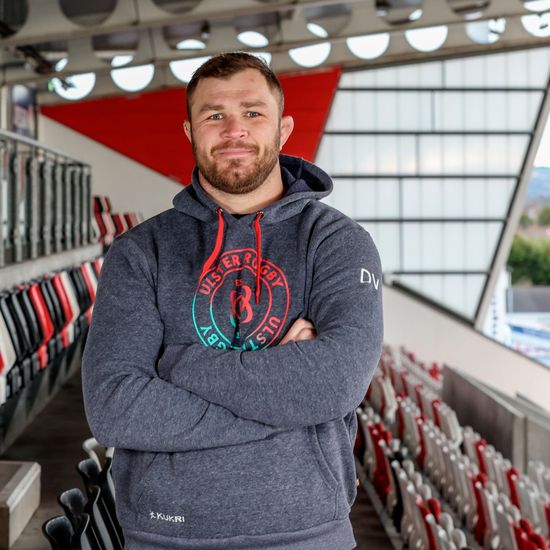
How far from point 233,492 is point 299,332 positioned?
1.01 ft

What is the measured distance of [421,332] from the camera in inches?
744

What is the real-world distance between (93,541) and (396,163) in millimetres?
16229

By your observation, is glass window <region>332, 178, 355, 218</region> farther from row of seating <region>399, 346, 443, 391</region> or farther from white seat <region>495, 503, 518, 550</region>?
white seat <region>495, 503, 518, 550</region>

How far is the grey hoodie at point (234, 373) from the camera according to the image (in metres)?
1.57

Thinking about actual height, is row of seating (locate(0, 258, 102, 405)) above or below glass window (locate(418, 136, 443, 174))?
below

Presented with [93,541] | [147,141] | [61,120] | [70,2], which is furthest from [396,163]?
[93,541]

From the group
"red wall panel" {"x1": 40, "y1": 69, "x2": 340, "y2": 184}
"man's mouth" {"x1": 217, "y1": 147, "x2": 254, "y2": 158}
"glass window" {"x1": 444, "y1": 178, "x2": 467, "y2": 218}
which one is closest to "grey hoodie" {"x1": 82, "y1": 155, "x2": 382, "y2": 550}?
"man's mouth" {"x1": 217, "y1": 147, "x2": 254, "y2": 158}

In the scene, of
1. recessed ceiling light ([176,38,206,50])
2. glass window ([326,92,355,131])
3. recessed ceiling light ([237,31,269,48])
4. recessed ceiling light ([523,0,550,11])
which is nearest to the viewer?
recessed ceiling light ([176,38,206,50])

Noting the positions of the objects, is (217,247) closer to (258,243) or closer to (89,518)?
(258,243)

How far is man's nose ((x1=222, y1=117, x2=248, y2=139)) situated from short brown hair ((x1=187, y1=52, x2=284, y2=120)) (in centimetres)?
9

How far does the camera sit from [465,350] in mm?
19141

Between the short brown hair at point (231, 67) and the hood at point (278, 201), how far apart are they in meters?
0.16

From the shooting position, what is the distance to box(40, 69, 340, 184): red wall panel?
1780 centimetres

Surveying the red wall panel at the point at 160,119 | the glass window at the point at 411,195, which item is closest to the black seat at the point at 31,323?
the red wall panel at the point at 160,119
